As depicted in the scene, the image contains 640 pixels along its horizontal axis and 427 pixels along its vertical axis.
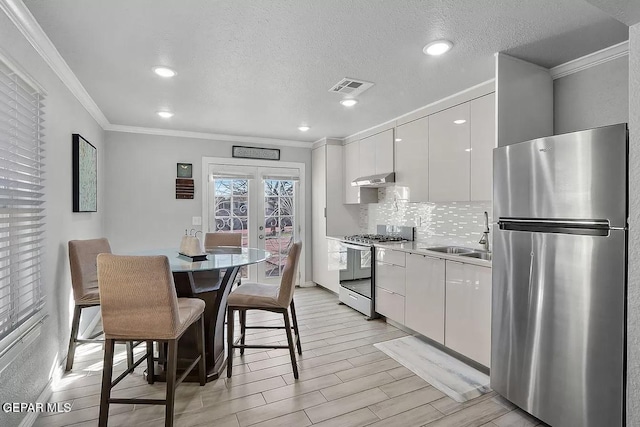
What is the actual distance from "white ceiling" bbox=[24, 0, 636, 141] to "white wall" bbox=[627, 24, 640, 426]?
0.48 meters

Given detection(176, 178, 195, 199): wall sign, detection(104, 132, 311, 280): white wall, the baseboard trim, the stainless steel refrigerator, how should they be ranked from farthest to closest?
detection(176, 178, 195, 199): wall sign, detection(104, 132, 311, 280): white wall, the baseboard trim, the stainless steel refrigerator

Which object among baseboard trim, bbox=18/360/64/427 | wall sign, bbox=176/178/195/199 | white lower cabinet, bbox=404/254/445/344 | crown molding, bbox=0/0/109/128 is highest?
crown molding, bbox=0/0/109/128

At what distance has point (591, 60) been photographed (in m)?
2.31

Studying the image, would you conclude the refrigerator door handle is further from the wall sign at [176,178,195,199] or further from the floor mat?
the wall sign at [176,178,195,199]

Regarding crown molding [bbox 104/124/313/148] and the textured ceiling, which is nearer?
the textured ceiling

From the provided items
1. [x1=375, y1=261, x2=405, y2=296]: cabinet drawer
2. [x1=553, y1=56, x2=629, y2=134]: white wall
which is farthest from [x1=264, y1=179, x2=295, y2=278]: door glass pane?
[x1=553, y1=56, x2=629, y2=134]: white wall

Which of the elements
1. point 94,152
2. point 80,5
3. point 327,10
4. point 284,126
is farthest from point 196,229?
point 327,10

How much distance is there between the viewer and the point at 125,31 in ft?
6.57

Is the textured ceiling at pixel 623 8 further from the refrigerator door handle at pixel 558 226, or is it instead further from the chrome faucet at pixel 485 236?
the chrome faucet at pixel 485 236

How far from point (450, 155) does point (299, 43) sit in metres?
1.74

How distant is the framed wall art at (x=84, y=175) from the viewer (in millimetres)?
2885

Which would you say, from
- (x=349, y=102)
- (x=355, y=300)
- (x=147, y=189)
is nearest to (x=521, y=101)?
(x=349, y=102)

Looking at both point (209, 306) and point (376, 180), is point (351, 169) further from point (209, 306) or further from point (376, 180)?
point (209, 306)

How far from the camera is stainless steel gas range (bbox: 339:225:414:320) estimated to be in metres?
3.90
